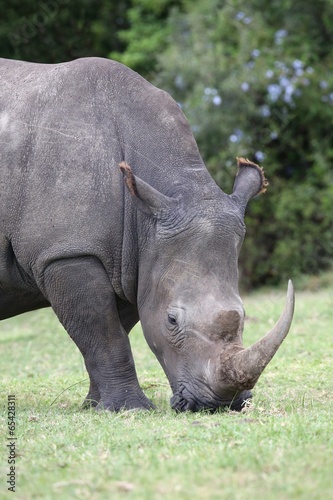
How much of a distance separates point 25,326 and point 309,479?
9.27 metres

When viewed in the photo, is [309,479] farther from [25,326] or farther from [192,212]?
[25,326]

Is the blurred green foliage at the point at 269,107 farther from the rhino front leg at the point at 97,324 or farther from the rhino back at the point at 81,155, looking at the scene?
the rhino front leg at the point at 97,324

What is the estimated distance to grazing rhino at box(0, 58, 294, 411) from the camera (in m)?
6.68

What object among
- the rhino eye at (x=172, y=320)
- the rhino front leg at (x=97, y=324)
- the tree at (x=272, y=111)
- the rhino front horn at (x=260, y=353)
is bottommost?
the tree at (x=272, y=111)

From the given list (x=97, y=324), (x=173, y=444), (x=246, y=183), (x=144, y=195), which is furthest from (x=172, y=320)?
(x=173, y=444)

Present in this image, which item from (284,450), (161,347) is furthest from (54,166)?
(284,450)

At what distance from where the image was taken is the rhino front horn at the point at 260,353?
6.23 metres

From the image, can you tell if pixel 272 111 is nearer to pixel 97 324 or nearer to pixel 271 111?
pixel 271 111

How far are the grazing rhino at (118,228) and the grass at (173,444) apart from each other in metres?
0.43

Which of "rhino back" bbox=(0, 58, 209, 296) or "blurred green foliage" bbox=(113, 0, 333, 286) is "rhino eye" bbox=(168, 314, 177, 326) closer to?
"rhino back" bbox=(0, 58, 209, 296)

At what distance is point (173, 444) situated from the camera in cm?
534

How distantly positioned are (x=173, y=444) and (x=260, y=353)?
1.11 m

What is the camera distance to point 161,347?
687 cm

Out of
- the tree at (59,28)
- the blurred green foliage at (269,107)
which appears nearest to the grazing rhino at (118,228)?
the blurred green foliage at (269,107)
